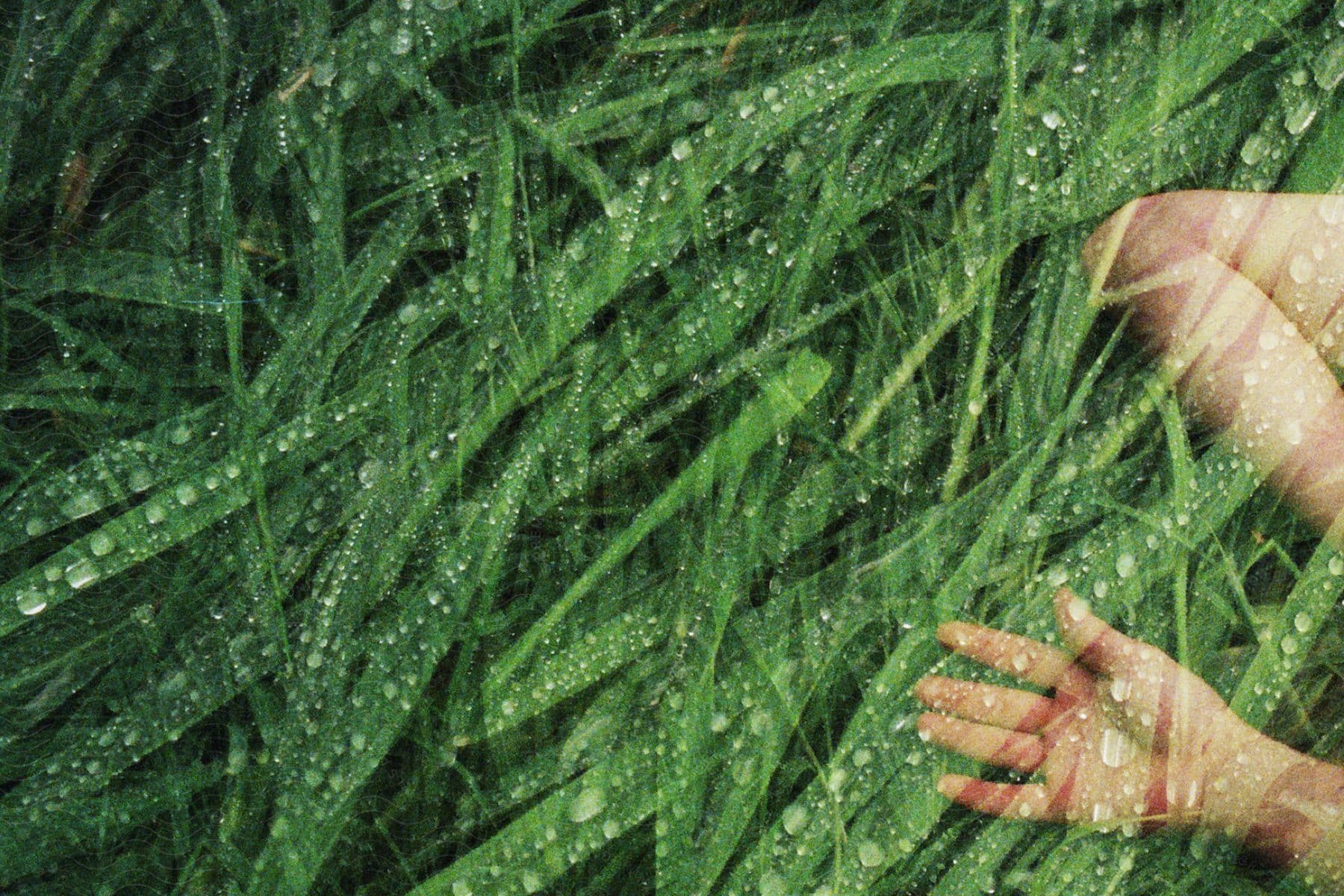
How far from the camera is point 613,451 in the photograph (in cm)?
106

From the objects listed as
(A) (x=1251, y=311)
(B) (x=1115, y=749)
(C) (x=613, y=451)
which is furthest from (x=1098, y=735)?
(C) (x=613, y=451)

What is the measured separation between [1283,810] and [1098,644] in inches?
9.3

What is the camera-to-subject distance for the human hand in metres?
1.00

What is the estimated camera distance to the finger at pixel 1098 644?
101cm

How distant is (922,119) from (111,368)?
866 mm

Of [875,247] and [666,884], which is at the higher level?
[875,247]

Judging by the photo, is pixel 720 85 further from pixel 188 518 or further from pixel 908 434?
pixel 188 518

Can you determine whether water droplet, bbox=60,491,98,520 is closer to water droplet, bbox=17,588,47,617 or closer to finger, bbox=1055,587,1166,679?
water droplet, bbox=17,588,47,617

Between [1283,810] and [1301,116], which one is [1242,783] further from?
[1301,116]

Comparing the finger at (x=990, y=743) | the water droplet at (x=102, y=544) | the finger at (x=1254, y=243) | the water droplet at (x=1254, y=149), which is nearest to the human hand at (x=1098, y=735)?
the finger at (x=990, y=743)

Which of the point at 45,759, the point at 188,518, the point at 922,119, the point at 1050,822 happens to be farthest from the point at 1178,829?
the point at 45,759

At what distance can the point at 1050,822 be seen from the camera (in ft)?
3.34

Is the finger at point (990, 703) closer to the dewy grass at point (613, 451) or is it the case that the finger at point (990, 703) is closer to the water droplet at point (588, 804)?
the dewy grass at point (613, 451)

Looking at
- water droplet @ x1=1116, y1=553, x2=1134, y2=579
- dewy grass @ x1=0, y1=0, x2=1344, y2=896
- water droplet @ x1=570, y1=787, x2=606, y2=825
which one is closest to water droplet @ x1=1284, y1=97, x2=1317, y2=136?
dewy grass @ x1=0, y1=0, x2=1344, y2=896
